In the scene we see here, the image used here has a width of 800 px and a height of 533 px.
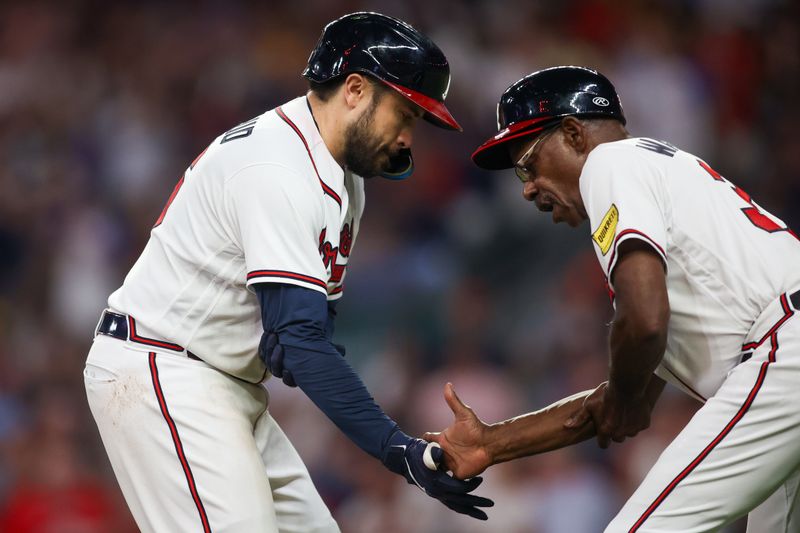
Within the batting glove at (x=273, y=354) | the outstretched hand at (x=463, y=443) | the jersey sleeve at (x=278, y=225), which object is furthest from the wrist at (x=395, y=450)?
the jersey sleeve at (x=278, y=225)

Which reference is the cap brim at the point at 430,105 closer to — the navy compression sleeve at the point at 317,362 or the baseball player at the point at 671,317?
the baseball player at the point at 671,317

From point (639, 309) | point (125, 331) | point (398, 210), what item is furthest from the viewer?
point (398, 210)

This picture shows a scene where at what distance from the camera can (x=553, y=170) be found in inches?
134

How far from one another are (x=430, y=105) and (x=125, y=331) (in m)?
1.25

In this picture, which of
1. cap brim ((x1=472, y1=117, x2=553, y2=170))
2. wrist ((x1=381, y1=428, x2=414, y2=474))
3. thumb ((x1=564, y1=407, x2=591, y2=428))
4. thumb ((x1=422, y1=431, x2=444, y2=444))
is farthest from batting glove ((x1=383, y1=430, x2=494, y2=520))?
cap brim ((x1=472, y1=117, x2=553, y2=170))

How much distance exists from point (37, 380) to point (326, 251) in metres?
4.22

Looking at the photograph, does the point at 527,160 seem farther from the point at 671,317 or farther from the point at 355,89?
the point at 671,317

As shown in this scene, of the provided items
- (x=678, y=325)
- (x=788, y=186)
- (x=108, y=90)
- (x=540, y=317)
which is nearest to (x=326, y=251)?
(x=678, y=325)

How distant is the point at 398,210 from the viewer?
23.4 ft

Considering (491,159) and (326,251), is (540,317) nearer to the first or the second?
(491,159)

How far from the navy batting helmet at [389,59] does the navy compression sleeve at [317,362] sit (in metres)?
0.78

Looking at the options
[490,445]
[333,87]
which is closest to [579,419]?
[490,445]

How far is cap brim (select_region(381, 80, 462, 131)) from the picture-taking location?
335 cm

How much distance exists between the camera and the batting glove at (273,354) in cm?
308
